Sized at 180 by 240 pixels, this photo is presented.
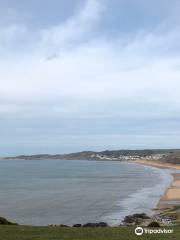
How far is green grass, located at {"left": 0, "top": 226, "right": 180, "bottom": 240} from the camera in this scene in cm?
1630

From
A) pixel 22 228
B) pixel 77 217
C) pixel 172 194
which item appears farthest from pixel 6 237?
pixel 172 194

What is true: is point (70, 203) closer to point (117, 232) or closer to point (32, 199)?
point (32, 199)

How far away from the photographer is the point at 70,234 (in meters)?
17.2

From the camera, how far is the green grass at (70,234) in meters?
16.3

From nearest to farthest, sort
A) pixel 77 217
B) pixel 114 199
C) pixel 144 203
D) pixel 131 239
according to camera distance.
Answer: pixel 131 239
pixel 77 217
pixel 144 203
pixel 114 199

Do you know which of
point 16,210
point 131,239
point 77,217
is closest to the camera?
point 131,239

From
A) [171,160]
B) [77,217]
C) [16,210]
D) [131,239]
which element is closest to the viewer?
[131,239]

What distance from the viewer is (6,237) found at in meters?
16.3

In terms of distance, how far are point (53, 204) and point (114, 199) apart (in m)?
8.18

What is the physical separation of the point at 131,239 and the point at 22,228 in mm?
4855

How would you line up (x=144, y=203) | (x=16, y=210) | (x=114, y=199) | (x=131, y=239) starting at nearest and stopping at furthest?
(x=131, y=239), (x=16, y=210), (x=144, y=203), (x=114, y=199)

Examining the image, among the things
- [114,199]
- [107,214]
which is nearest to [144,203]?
[114,199]

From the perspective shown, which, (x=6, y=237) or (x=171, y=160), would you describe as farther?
(x=171, y=160)

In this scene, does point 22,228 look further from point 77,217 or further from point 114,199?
point 114,199
